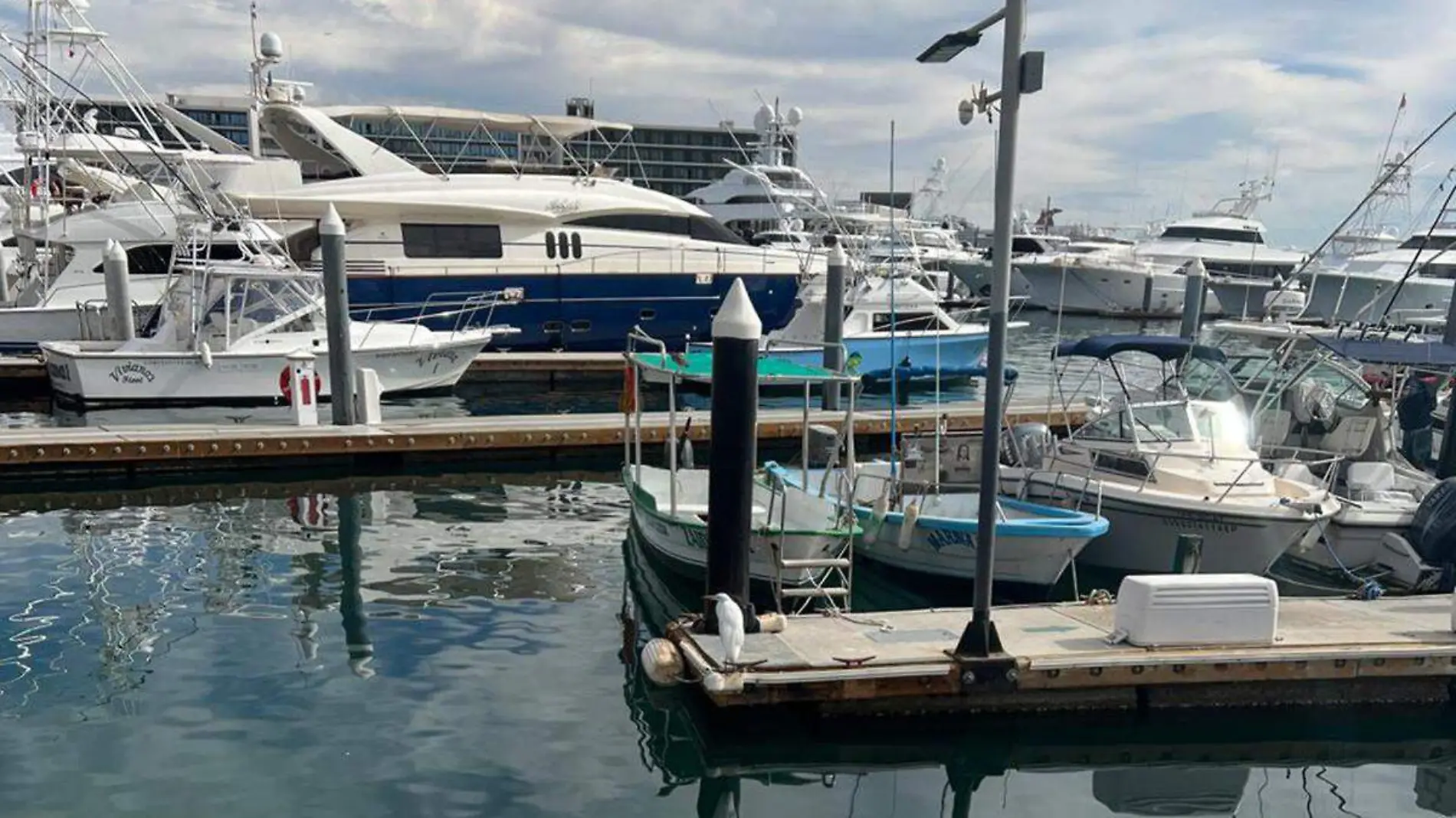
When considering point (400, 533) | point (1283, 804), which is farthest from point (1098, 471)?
point (400, 533)

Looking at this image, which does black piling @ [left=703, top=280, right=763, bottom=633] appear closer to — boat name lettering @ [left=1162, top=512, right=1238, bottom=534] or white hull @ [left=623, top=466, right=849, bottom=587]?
white hull @ [left=623, top=466, right=849, bottom=587]

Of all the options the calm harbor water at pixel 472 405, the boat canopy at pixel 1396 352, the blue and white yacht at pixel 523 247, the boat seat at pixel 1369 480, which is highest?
the blue and white yacht at pixel 523 247

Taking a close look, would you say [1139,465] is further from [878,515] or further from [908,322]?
[908,322]

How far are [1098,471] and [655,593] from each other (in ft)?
16.0

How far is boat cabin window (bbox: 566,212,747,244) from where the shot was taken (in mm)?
26203

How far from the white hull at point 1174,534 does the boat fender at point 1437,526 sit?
42.6 inches

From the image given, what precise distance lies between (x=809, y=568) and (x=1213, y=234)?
178 feet

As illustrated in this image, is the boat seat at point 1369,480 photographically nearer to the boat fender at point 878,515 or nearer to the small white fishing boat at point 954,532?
the small white fishing boat at point 954,532

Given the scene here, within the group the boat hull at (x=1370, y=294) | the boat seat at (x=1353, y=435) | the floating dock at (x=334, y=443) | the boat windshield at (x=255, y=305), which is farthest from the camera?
the boat hull at (x=1370, y=294)

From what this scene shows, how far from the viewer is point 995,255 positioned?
21.1ft

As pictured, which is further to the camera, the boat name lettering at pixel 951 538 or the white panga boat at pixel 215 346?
the white panga boat at pixel 215 346

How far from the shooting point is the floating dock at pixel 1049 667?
285 inches

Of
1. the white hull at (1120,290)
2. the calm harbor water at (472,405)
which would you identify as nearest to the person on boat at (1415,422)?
the calm harbor water at (472,405)

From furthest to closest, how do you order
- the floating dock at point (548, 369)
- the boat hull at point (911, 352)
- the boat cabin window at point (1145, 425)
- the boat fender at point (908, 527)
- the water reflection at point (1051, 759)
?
the floating dock at point (548, 369) → the boat hull at point (911, 352) → the boat cabin window at point (1145, 425) → the boat fender at point (908, 527) → the water reflection at point (1051, 759)
